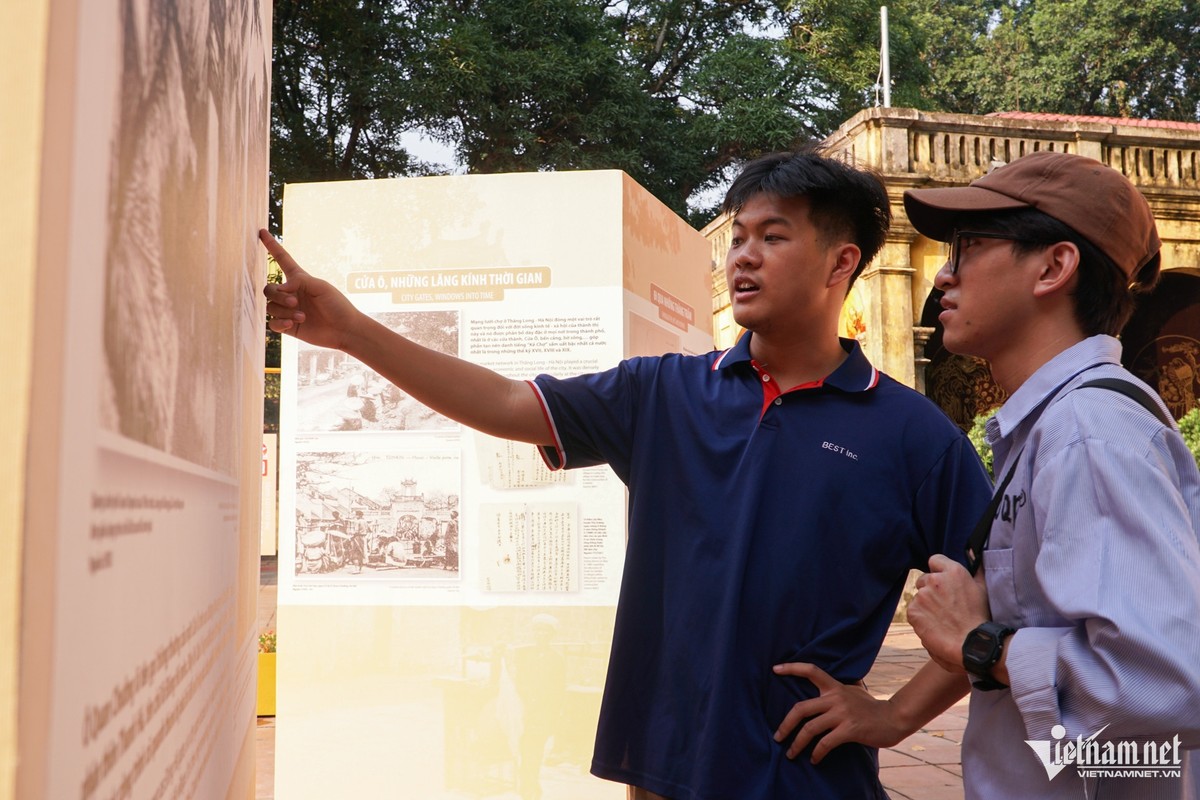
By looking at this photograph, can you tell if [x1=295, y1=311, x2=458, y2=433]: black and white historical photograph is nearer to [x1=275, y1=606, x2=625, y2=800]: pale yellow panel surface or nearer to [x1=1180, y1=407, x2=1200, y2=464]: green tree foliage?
[x1=275, y1=606, x2=625, y2=800]: pale yellow panel surface

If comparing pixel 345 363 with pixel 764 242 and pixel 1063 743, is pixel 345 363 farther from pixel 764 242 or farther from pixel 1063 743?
pixel 1063 743

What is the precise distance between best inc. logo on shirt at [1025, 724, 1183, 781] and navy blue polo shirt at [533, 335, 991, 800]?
50 centimetres

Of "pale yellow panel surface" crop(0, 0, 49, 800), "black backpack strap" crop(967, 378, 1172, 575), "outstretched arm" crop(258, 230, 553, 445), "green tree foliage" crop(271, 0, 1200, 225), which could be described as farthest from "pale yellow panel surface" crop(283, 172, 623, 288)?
"green tree foliage" crop(271, 0, 1200, 225)

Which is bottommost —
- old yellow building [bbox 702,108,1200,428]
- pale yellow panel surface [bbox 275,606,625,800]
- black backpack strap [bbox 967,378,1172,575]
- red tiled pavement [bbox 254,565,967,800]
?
red tiled pavement [bbox 254,565,967,800]

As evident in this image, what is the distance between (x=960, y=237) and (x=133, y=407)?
4.22ft

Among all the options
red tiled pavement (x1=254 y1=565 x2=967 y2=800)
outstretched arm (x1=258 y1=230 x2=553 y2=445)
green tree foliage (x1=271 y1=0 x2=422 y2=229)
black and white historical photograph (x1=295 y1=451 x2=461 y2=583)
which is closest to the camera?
outstretched arm (x1=258 y1=230 x2=553 y2=445)

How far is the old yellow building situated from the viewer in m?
9.98

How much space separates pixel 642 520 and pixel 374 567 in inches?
73.0

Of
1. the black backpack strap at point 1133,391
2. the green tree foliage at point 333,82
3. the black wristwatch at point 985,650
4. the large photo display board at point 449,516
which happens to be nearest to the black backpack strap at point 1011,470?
the black backpack strap at point 1133,391

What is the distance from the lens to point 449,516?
11.5ft

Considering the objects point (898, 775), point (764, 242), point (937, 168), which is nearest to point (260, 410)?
point (764, 242)

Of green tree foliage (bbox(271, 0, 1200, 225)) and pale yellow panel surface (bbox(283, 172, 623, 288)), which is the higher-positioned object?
green tree foliage (bbox(271, 0, 1200, 225))

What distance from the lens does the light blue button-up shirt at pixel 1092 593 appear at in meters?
1.14

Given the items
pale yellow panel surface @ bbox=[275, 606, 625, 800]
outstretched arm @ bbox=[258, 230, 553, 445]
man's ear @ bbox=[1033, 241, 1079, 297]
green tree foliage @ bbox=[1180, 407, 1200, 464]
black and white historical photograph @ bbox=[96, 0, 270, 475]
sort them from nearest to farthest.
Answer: black and white historical photograph @ bbox=[96, 0, 270, 475] → man's ear @ bbox=[1033, 241, 1079, 297] → outstretched arm @ bbox=[258, 230, 553, 445] → pale yellow panel surface @ bbox=[275, 606, 625, 800] → green tree foliage @ bbox=[1180, 407, 1200, 464]
